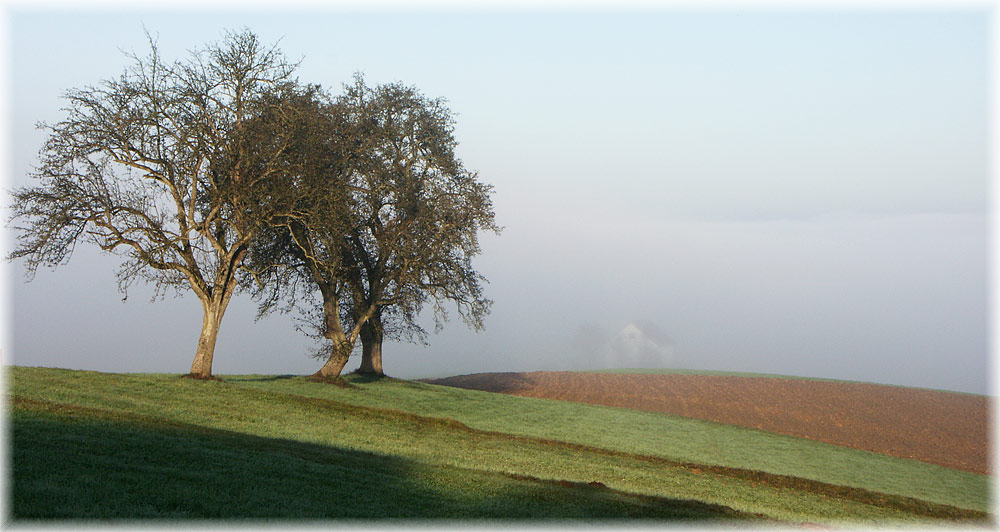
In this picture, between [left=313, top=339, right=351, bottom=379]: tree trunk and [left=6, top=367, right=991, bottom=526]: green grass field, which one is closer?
[left=6, top=367, right=991, bottom=526]: green grass field

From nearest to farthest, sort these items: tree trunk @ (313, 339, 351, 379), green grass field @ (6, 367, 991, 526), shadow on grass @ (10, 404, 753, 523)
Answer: shadow on grass @ (10, 404, 753, 523)
green grass field @ (6, 367, 991, 526)
tree trunk @ (313, 339, 351, 379)

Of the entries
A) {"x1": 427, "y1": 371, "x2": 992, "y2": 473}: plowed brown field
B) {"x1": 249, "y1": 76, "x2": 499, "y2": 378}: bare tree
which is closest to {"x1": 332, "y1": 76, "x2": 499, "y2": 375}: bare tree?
{"x1": 249, "y1": 76, "x2": 499, "y2": 378}: bare tree

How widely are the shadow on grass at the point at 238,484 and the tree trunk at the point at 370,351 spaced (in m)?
25.3

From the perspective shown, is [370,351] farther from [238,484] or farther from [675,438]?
[238,484]

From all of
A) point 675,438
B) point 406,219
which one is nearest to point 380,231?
point 406,219

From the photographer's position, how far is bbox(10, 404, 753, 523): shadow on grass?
37.5 ft

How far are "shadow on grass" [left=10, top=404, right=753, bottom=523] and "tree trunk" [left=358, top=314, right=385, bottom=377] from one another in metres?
25.3

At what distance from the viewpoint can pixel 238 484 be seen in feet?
44.0

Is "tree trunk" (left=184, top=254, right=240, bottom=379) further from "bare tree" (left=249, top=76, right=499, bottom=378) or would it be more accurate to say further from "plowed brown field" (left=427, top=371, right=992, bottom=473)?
"plowed brown field" (left=427, top=371, right=992, bottom=473)

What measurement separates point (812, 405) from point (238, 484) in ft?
147

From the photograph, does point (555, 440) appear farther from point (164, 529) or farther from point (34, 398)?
point (164, 529)

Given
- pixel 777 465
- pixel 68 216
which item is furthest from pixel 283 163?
pixel 777 465

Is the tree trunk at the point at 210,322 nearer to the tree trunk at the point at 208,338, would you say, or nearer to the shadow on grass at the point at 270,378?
the tree trunk at the point at 208,338

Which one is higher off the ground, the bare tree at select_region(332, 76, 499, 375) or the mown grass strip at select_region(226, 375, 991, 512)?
the bare tree at select_region(332, 76, 499, 375)
